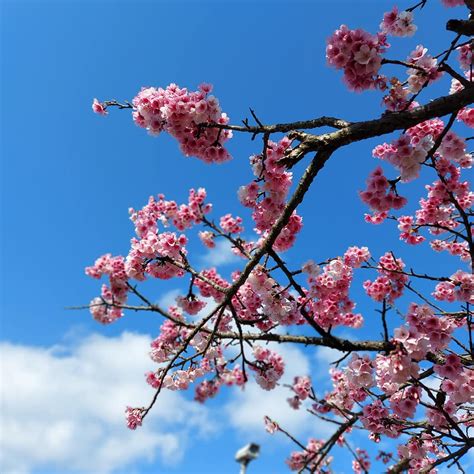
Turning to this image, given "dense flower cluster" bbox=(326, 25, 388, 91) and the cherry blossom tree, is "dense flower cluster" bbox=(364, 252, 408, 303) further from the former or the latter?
"dense flower cluster" bbox=(326, 25, 388, 91)

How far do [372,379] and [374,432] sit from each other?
1.40 meters

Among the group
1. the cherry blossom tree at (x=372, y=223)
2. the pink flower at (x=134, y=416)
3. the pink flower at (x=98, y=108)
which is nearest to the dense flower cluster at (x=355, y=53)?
the cherry blossom tree at (x=372, y=223)

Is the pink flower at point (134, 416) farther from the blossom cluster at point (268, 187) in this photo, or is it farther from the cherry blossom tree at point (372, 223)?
the blossom cluster at point (268, 187)

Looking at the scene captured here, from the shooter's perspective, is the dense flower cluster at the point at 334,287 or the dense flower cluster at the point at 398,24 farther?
the dense flower cluster at the point at 334,287

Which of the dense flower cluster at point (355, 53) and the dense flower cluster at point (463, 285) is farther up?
the dense flower cluster at point (355, 53)

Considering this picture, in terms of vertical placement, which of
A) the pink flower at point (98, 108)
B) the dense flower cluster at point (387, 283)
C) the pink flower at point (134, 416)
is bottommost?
the pink flower at point (134, 416)

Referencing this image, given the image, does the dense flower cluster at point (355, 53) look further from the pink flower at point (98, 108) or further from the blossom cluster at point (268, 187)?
the pink flower at point (98, 108)

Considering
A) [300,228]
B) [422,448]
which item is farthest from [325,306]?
[422,448]

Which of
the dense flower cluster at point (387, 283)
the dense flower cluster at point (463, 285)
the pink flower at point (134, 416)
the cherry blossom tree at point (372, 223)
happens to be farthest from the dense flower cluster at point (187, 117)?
the dense flower cluster at point (387, 283)

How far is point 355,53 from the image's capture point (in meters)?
3.67

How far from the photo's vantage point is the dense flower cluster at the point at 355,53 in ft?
11.9

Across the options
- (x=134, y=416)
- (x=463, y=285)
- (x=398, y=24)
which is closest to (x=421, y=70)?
(x=398, y=24)

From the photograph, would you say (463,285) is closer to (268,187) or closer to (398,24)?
(268,187)

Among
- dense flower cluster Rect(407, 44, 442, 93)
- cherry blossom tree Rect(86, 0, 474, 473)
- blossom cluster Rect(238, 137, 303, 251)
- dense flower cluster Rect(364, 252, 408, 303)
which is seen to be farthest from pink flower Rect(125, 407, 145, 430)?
dense flower cluster Rect(407, 44, 442, 93)
